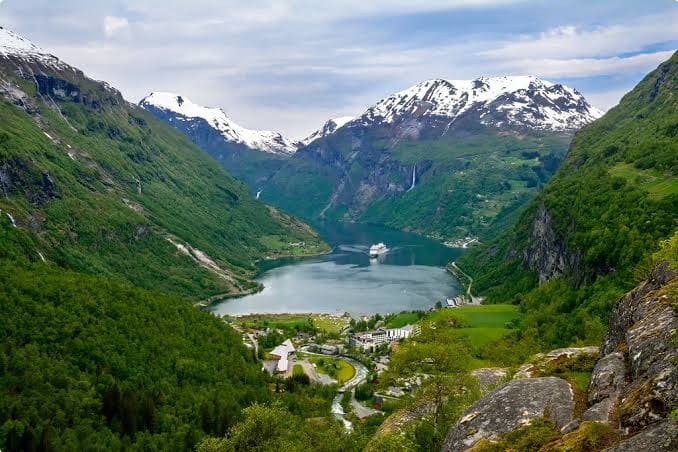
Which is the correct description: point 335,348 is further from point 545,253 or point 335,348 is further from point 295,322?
point 545,253

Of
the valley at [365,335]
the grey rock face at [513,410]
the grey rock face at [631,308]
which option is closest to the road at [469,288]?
the valley at [365,335]

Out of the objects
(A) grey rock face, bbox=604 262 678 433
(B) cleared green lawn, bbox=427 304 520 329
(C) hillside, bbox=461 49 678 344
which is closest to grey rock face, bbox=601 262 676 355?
(A) grey rock face, bbox=604 262 678 433

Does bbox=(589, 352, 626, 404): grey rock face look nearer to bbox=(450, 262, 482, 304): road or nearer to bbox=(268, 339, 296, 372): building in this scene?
bbox=(268, 339, 296, 372): building

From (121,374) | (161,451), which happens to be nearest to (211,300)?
(121,374)

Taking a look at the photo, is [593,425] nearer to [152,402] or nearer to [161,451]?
[161,451]

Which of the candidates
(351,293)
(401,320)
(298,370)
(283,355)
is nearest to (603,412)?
(298,370)
